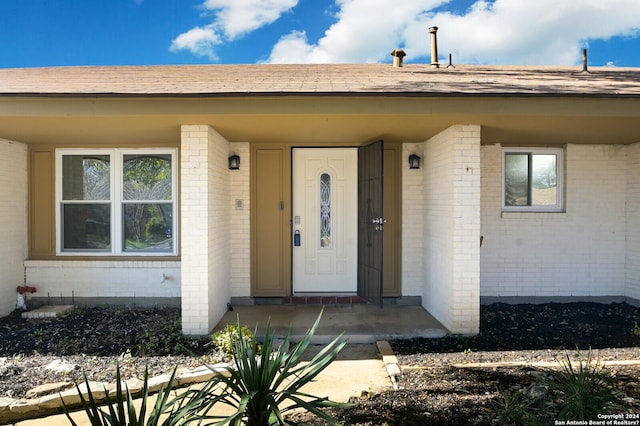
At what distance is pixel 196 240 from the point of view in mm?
4750

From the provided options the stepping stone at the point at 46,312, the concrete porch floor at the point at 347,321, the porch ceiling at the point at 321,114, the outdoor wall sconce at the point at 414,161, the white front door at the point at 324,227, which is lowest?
the concrete porch floor at the point at 347,321

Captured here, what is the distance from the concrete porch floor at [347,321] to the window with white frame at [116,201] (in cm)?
187

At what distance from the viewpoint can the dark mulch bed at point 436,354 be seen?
274 cm

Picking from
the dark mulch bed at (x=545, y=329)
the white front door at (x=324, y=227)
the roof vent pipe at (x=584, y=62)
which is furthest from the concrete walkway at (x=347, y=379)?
the roof vent pipe at (x=584, y=62)

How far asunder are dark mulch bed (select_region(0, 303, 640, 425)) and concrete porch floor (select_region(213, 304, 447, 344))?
339 millimetres

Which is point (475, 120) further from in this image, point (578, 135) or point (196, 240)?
point (196, 240)

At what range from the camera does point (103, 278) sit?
20.0 ft

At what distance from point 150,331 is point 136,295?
1.48m

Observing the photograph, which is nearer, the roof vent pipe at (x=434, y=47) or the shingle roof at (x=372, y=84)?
the shingle roof at (x=372, y=84)

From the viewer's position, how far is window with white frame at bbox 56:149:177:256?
20.1 feet

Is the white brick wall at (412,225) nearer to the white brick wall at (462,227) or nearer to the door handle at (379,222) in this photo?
the door handle at (379,222)

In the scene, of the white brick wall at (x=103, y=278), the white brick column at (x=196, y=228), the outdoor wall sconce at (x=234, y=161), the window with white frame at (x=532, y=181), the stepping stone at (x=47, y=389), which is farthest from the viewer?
the window with white frame at (x=532, y=181)

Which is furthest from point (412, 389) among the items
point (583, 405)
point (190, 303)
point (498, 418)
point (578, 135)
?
point (578, 135)

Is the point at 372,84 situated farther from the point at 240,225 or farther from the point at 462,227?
the point at 240,225
